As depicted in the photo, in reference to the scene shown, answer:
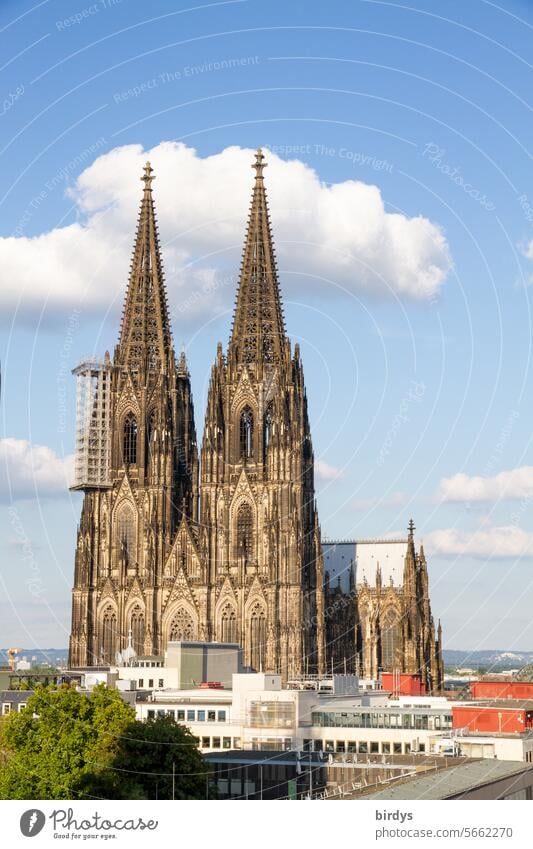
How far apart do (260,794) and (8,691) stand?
2218 centimetres

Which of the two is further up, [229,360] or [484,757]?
[229,360]

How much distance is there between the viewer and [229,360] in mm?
115750

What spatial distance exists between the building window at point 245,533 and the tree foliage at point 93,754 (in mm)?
40884

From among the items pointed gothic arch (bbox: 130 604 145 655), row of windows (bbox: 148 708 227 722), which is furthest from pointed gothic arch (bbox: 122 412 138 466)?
row of windows (bbox: 148 708 227 722)

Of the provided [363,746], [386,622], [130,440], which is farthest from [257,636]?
[363,746]

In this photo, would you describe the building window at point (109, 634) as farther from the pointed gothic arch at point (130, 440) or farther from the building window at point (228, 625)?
the pointed gothic arch at point (130, 440)

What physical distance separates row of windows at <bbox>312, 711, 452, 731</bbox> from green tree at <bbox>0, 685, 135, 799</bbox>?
30.5ft

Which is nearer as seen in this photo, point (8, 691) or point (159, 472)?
point (8, 691)

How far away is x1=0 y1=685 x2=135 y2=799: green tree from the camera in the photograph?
64.1 m

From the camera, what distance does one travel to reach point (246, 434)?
4545 inches

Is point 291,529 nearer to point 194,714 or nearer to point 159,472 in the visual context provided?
point 159,472

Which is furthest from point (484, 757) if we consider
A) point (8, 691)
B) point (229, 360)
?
point (229, 360)
